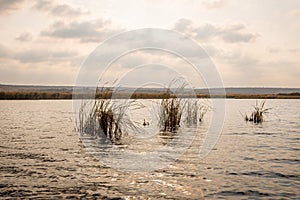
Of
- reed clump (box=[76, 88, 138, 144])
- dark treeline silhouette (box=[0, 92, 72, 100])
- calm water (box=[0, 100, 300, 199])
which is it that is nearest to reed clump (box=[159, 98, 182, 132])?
reed clump (box=[76, 88, 138, 144])

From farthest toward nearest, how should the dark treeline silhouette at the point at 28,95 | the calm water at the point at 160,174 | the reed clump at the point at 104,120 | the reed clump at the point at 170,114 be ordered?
the dark treeline silhouette at the point at 28,95, the reed clump at the point at 170,114, the reed clump at the point at 104,120, the calm water at the point at 160,174

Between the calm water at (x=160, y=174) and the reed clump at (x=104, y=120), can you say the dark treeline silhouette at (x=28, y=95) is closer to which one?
the reed clump at (x=104, y=120)

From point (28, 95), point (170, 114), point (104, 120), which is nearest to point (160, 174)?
point (104, 120)

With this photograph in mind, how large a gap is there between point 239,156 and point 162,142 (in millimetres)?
3823

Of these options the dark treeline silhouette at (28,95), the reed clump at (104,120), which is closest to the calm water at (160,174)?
the reed clump at (104,120)

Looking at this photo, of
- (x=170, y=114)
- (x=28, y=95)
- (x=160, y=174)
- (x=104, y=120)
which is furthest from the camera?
(x=28, y=95)

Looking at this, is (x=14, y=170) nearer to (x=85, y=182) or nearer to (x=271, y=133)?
(x=85, y=182)

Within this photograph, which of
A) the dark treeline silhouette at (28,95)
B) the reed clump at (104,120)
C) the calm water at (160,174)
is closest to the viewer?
the calm water at (160,174)

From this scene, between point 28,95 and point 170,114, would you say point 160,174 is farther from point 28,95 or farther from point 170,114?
point 28,95

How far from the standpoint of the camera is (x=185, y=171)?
9.91 m

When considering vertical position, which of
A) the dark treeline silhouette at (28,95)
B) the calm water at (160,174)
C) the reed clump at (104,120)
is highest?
the dark treeline silhouette at (28,95)

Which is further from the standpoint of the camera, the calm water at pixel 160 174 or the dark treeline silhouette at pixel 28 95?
the dark treeline silhouette at pixel 28 95

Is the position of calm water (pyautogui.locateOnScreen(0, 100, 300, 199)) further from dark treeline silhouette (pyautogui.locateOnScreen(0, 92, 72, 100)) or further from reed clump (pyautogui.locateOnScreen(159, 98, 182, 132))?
dark treeline silhouette (pyautogui.locateOnScreen(0, 92, 72, 100))

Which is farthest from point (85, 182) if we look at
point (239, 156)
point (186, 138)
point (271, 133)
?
point (271, 133)
